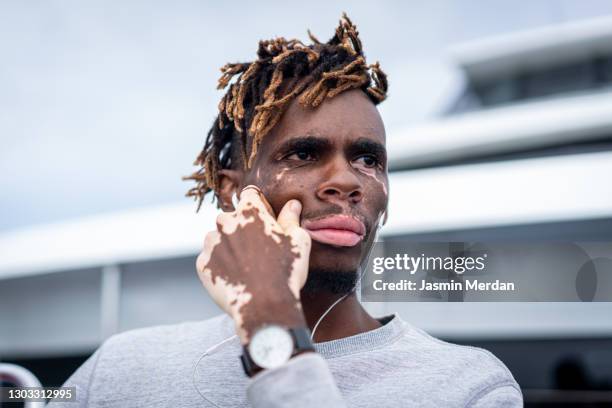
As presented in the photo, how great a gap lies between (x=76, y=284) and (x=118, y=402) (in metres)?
3.95

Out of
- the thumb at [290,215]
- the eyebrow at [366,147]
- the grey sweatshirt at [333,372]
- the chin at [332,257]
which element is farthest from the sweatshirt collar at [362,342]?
the eyebrow at [366,147]

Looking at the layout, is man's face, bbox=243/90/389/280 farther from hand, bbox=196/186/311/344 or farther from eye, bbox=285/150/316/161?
hand, bbox=196/186/311/344

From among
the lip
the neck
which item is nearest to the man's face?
the lip

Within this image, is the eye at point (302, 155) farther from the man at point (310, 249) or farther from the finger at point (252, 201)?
the finger at point (252, 201)

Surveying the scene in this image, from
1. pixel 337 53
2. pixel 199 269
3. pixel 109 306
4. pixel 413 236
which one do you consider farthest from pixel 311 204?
pixel 109 306

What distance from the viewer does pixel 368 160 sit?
1.48m

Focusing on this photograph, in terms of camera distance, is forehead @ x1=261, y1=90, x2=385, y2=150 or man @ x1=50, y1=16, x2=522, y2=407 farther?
forehead @ x1=261, y1=90, x2=385, y2=150

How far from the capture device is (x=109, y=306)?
15.5 feet

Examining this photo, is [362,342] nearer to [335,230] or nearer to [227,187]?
[335,230]

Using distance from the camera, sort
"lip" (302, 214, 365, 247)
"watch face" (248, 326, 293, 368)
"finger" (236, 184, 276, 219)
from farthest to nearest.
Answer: "lip" (302, 214, 365, 247) → "finger" (236, 184, 276, 219) → "watch face" (248, 326, 293, 368)

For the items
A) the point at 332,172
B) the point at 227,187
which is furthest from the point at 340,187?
the point at 227,187

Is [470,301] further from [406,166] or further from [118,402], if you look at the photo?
[406,166]

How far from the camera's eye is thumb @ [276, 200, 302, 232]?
124 cm

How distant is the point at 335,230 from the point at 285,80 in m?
0.42
